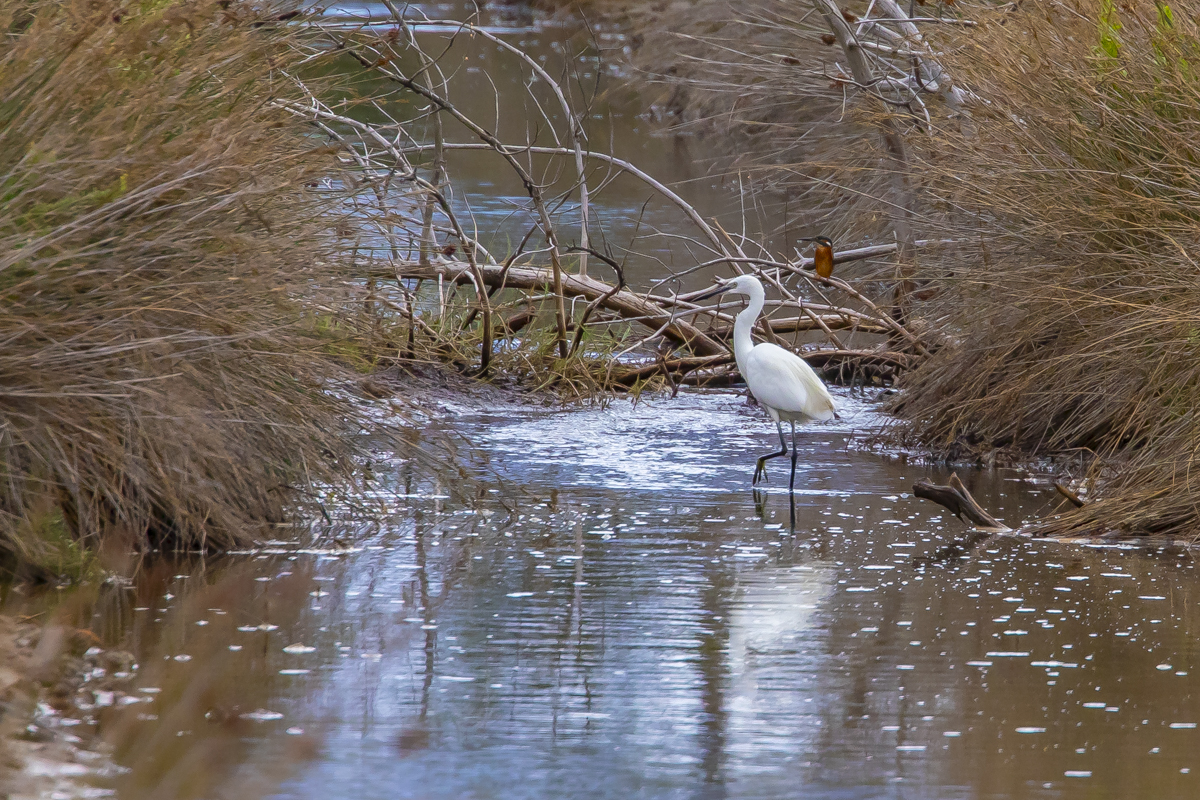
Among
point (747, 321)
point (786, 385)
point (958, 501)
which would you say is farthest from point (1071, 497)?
point (747, 321)

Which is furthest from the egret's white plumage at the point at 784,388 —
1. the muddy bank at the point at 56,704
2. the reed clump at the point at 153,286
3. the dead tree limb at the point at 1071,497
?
the muddy bank at the point at 56,704

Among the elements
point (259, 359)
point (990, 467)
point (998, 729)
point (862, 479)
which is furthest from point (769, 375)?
point (998, 729)

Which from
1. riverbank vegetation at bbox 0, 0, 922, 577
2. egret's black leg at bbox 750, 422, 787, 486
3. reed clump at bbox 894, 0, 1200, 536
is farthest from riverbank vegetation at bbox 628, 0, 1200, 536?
riverbank vegetation at bbox 0, 0, 922, 577

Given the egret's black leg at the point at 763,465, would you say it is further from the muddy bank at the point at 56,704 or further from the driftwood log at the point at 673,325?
Result: the muddy bank at the point at 56,704

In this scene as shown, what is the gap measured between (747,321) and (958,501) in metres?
1.94

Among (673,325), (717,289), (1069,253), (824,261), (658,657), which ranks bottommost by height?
(658,657)

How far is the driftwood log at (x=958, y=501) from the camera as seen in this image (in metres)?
5.91

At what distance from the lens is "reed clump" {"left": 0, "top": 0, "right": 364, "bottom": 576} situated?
457 centimetres

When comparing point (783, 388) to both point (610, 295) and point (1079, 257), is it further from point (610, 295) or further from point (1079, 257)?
point (610, 295)

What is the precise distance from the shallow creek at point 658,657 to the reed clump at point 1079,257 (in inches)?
22.6

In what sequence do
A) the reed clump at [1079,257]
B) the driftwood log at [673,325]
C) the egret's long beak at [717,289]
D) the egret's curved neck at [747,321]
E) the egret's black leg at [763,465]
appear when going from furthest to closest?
1. the driftwood log at [673,325]
2. the egret's long beak at [717,289]
3. the egret's curved neck at [747,321]
4. the egret's black leg at [763,465]
5. the reed clump at [1079,257]

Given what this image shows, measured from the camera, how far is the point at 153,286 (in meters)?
Answer: 4.79

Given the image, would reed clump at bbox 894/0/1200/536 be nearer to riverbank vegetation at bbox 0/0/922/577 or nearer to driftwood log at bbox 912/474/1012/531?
driftwood log at bbox 912/474/1012/531

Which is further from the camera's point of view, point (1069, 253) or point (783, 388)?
point (783, 388)
